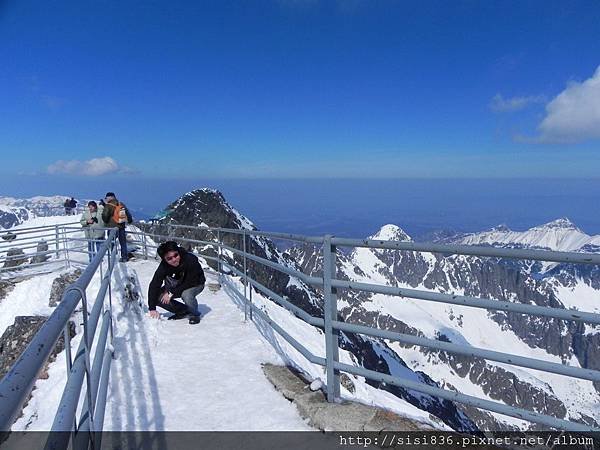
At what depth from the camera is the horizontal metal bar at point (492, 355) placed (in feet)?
9.24

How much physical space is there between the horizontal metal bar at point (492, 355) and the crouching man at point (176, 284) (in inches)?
170

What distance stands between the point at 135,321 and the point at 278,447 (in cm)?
520

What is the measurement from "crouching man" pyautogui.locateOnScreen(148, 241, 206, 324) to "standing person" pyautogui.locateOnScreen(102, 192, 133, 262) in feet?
26.5

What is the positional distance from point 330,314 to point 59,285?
40.6 feet

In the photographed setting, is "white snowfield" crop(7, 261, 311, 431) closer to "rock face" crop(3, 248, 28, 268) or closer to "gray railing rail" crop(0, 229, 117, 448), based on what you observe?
"gray railing rail" crop(0, 229, 117, 448)

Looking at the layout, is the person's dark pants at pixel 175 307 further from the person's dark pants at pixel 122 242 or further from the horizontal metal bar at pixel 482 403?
the person's dark pants at pixel 122 242

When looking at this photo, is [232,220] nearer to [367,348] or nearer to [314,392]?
[367,348]

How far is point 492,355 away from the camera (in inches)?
126

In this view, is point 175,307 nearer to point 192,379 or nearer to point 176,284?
point 176,284

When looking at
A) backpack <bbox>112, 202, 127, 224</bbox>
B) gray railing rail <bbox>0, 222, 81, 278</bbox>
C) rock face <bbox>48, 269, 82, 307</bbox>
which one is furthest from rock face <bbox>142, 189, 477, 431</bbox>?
rock face <bbox>48, 269, 82, 307</bbox>

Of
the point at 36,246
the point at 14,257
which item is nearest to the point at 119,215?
the point at 36,246

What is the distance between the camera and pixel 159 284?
757 cm

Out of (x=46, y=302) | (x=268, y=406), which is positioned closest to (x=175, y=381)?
(x=268, y=406)

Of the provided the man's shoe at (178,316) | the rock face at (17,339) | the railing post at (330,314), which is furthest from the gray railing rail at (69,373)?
the rock face at (17,339)
